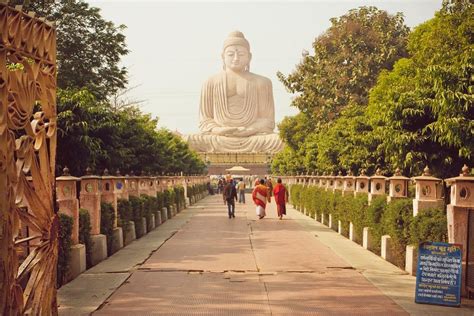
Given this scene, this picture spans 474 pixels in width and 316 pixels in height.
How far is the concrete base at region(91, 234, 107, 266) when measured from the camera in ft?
41.9

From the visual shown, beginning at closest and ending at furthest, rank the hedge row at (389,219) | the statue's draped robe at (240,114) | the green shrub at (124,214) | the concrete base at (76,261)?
the hedge row at (389,219) < the concrete base at (76,261) < the green shrub at (124,214) < the statue's draped robe at (240,114)

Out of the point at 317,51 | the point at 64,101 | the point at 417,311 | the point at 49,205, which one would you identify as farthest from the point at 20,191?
the point at 317,51

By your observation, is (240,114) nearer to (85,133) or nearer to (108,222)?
(85,133)

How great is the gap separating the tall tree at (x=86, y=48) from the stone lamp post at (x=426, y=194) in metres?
14.7

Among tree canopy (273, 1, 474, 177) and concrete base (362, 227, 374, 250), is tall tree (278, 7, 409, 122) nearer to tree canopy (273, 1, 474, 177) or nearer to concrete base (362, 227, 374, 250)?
tree canopy (273, 1, 474, 177)

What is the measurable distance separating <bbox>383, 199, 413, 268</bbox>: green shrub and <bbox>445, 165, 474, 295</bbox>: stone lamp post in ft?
7.33

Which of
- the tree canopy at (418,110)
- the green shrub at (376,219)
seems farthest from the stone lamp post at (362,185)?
the green shrub at (376,219)

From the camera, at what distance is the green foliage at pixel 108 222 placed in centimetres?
1377

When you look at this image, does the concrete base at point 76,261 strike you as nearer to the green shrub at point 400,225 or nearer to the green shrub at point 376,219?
the green shrub at point 400,225

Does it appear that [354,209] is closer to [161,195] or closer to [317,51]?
[161,195]

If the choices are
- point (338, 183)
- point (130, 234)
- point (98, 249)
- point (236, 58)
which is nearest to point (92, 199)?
point (98, 249)

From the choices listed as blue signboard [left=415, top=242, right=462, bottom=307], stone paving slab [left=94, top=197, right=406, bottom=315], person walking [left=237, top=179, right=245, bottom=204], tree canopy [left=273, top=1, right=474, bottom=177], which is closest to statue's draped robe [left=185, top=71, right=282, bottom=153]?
person walking [left=237, top=179, right=245, bottom=204]

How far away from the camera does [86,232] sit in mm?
12016

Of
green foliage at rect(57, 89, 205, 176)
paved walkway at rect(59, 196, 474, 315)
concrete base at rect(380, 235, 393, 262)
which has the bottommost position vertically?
paved walkway at rect(59, 196, 474, 315)
